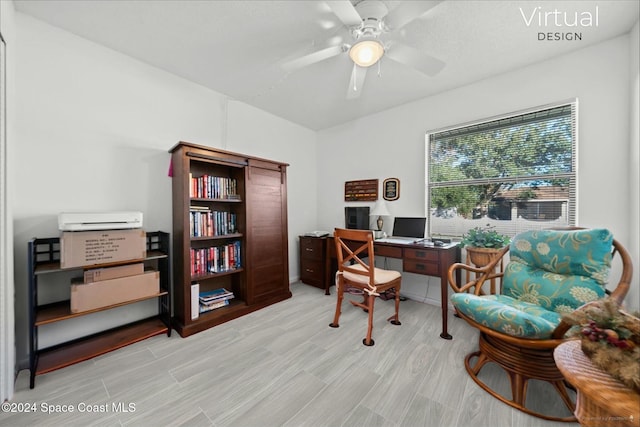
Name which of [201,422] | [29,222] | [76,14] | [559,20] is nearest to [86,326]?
[29,222]

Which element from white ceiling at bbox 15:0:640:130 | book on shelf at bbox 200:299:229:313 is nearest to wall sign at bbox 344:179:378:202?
white ceiling at bbox 15:0:640:130

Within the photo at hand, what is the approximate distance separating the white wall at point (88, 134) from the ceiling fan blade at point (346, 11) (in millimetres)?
1922

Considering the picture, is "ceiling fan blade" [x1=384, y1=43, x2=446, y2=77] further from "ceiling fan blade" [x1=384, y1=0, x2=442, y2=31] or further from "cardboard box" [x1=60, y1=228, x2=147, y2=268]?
"cardboard box" [x1=60, y1=228, x2=147, y2=268]

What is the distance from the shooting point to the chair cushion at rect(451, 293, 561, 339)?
1.32m

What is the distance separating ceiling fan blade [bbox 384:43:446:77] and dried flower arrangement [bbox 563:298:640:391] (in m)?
1.60

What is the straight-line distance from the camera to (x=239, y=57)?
221cm

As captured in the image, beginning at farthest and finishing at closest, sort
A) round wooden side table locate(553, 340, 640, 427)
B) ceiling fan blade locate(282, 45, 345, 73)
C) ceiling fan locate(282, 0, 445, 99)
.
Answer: ceiling fan blade locate(282, 45, 345, 73) → ceiling fan locate(282, 0, 445, 99) → round wooden side table locate(553, 340, 640, 427)

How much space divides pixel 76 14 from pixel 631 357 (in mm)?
3498

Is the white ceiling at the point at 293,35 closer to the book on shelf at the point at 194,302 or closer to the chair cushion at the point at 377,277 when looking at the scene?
the chair cushion at the point at 377,277

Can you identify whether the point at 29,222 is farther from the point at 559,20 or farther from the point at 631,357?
the point at 559,20

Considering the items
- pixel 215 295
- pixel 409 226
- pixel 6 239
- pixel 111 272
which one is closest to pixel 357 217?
pixel 409 226

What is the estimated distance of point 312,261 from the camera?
11.5 feet

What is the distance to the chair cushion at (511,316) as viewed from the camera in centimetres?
132

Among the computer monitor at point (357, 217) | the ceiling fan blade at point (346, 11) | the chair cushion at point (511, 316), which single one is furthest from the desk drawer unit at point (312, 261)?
the ceiling fan blade at point (346, 11)
